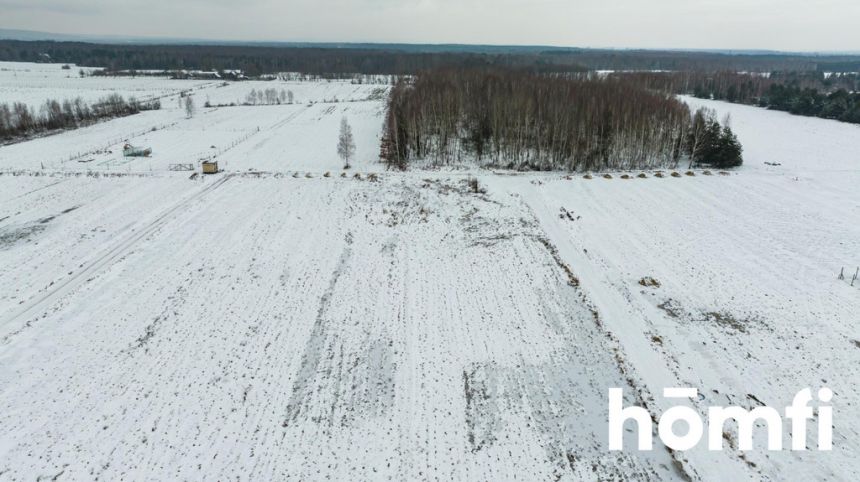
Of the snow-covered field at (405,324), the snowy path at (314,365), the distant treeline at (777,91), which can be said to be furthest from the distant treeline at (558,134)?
the distant treeline at (777,91)

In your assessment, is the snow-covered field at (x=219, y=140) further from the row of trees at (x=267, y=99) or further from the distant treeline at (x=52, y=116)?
the row of trees at (x=267, y=99)

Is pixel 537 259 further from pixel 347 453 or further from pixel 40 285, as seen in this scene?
pixel 40 285

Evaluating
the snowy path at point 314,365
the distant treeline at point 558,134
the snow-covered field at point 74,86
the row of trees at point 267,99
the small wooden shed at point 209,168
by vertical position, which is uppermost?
the snow-covered field at point 74,86

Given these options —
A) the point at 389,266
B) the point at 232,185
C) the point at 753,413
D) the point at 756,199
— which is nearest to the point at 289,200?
the point at 232,185

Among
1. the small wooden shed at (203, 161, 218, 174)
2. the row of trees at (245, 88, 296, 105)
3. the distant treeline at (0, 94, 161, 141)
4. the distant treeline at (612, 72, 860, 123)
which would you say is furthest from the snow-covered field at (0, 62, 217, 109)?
the distant treeline at (612, 72, 860, 123)

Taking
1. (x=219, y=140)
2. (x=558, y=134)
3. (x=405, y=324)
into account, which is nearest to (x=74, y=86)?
(x=219, y=140)

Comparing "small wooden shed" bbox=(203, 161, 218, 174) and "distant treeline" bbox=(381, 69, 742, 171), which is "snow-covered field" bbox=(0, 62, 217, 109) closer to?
"small wooden shed" bbox=(203, 161, 218, 174)
